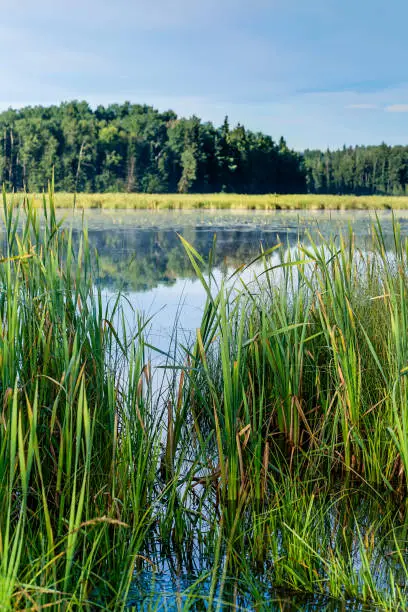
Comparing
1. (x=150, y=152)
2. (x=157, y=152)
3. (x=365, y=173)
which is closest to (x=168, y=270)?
(x=150, y=152)

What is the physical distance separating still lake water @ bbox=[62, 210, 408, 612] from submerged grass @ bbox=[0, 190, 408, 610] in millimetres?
21

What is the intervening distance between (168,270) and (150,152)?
45.2 metres

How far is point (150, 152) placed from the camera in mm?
52531

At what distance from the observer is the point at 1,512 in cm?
151

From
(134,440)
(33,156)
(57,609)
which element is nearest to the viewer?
(57,609)

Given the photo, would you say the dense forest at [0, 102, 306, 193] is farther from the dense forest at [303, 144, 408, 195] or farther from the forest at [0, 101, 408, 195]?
the dense forest at [303, 144, 408, 195]

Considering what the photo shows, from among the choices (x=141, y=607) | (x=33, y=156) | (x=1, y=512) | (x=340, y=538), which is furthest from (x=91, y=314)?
(x=33, y=156)

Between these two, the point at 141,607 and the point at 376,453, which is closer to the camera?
the point at 141,607

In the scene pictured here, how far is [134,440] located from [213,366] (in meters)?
0.99

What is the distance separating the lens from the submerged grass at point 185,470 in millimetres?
1588

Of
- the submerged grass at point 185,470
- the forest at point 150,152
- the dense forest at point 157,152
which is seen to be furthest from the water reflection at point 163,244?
the dense forest at point 157,152

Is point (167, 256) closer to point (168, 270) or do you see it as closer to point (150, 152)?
point (168, 270)

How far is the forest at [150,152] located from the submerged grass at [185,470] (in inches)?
1426

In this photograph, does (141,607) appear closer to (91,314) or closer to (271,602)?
(271,602)
